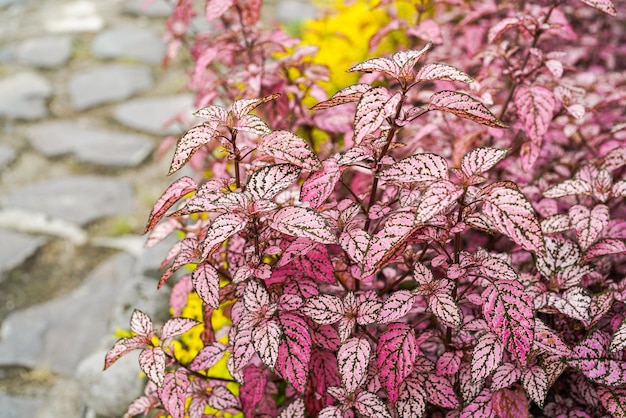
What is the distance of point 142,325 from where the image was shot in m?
1.35

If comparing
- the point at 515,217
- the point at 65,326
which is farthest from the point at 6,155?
the point at 515,217

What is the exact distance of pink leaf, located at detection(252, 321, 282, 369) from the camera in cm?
108

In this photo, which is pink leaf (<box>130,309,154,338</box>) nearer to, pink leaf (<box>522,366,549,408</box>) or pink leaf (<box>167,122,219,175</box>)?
pink leaf (<box>167,122,219,175</box>)

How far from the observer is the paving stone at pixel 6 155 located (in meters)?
3.43

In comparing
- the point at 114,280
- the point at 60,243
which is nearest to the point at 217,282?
the point at 114,280

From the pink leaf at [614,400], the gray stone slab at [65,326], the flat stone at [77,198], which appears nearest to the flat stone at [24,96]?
the flat stone at [77,198]

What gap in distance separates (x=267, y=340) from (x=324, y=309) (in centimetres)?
16

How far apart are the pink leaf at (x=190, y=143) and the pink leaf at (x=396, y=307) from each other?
0.50m

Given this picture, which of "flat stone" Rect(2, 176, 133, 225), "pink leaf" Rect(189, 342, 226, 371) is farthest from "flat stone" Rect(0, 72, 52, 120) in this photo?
"pink leaf" Rect(189, 342, 226, 371)

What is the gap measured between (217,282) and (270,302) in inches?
4.9

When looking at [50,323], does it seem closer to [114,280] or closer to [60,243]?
[114,280]

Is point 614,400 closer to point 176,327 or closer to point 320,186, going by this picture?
point 320,186

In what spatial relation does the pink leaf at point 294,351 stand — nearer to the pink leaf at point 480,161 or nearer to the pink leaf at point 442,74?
the pink leaf at point 480,161

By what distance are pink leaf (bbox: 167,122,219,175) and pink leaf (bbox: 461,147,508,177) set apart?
20.2 inches
